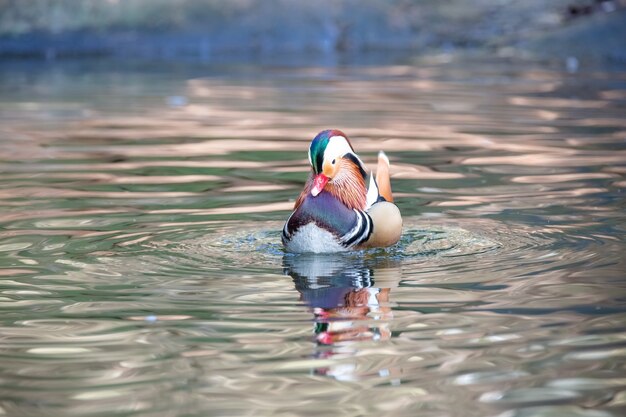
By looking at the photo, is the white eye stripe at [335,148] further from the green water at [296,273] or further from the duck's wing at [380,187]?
the green water at [296,273]

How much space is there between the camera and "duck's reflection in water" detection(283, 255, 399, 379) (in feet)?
17.7

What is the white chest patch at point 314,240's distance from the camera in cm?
714

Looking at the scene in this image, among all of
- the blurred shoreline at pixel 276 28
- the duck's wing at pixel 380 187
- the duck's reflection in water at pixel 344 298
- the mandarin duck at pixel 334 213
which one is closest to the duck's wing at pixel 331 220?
the mandarin duck at pixel 334 213

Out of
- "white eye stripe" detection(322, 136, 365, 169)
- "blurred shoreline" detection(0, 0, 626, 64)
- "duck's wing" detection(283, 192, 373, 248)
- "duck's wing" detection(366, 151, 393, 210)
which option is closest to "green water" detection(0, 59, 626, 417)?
"duck's wing" detection(283, 192, 373, 248)

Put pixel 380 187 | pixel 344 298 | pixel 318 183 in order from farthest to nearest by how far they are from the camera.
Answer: pixel 380 187 → pixel 318 183 → pixel 344 298

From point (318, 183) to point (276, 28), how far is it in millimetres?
13292

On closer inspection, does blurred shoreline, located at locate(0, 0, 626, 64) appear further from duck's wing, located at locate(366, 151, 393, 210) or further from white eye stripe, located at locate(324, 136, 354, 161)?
white eye stripe, located at locate(324, 136, 354, 161)

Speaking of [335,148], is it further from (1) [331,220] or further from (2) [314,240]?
(2) [314,240]

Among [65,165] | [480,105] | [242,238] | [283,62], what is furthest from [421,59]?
[242,238]

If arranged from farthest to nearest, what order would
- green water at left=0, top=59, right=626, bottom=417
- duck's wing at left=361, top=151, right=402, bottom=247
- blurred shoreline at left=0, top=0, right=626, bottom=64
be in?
blurred shoreline at left=0, top=0, right=626, bottom=64
duck's wing at left=361, top=151, right=402, bottom=247
green water at left=0, top=59, right=626, bottom=417

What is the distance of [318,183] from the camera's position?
23.5 ft

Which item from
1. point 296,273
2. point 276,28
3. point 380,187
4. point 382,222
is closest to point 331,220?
point 382,222

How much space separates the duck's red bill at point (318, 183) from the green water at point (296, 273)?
39cm

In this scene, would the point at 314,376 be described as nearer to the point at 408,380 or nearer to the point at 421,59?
the point at 408,380
